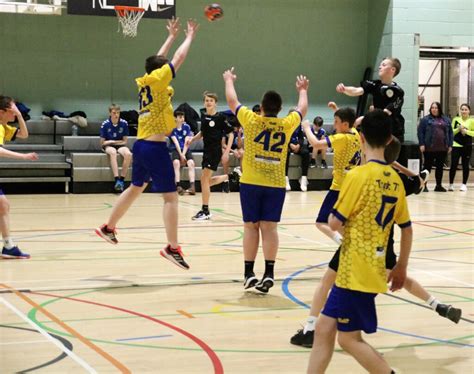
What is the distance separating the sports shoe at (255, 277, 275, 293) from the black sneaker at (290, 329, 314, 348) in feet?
4.97

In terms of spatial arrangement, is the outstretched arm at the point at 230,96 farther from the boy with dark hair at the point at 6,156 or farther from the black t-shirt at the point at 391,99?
the boy with dark hair at the point at 6,156


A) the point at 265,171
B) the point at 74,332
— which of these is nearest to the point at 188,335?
the point at 74,332

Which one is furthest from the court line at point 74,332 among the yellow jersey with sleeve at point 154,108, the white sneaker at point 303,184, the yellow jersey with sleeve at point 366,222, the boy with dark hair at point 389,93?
the white sneaker at point 303,184

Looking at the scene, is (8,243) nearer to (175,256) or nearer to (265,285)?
(175,256)

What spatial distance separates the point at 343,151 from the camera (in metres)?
6.78

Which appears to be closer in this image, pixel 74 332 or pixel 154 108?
pixel 74 332

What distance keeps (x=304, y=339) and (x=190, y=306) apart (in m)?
1.41

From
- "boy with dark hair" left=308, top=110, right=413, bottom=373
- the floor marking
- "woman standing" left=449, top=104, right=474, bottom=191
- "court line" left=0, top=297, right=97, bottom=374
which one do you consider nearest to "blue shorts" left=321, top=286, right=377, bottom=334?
"boy with dark hair" left=308, top=110, right=413, bottom=373

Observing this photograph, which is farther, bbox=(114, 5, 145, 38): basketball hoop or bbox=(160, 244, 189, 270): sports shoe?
bbox=(114, 5, 145, 38): basketball hoop

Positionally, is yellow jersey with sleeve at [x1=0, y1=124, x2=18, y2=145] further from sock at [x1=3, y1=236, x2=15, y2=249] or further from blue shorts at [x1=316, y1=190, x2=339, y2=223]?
blue shorts at [x1=316, y1=190, x2=339, y2=223]

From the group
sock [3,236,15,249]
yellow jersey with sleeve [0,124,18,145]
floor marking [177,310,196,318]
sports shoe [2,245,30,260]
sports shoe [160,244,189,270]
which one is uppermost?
yellow jersey with sleeve [0,124,18,145]

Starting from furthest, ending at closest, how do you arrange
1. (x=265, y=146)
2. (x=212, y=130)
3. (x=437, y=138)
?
(x=437, y=138)
(x=212, y=130)
(x=265, y=146)

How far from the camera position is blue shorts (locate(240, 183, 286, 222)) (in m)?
6.76

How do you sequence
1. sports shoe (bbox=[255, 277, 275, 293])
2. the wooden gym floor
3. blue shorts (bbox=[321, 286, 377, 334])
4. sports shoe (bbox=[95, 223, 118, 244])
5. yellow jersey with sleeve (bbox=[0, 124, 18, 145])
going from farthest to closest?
1. yellow jersey with sleeve (bbox=[0, 124, 18, 145])
2. sports shoe (bbox=[95, 223, 118, 244])
3. sports shoe (bbox=[255, 277, 275, 293])
4. the wooden gym floor
5. blue shorts (bbox=[321, 286, 377, 334])
